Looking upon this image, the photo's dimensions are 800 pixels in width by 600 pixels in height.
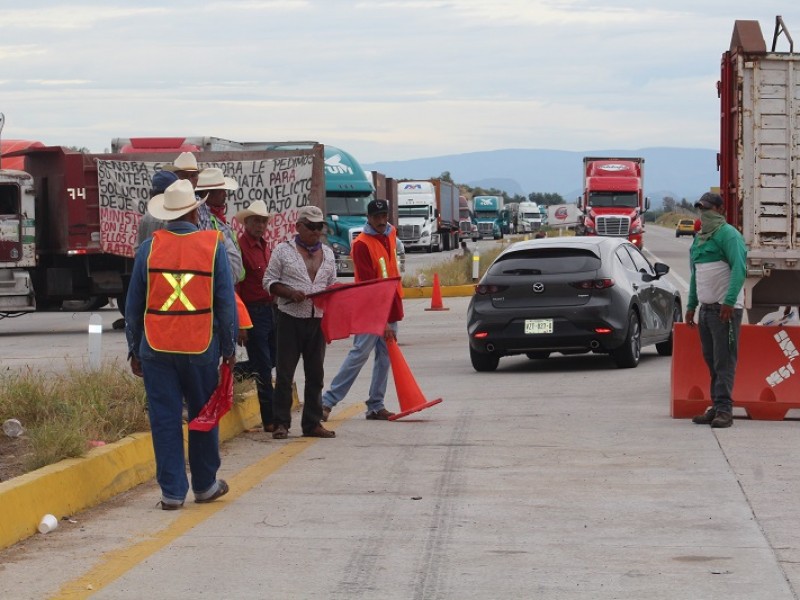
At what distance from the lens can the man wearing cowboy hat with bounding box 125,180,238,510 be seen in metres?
8.65

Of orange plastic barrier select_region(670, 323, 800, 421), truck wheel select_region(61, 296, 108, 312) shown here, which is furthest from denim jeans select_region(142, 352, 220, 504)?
truck wheel select_region(61, 296, 108, 312)

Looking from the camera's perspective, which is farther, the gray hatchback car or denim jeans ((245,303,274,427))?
the gray hatchback car

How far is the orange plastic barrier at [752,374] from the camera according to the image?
12852 millimetres

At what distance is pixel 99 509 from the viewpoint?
351 inches

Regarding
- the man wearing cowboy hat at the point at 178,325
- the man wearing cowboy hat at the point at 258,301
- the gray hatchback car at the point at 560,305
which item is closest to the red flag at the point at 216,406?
the man wearing cowboy hat at the point at 178,325

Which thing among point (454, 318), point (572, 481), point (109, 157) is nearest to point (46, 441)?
point (572, 481)

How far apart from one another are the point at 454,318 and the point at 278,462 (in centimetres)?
1714

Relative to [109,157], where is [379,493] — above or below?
below

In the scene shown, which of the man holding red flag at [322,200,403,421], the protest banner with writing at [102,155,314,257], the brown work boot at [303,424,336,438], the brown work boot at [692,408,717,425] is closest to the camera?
the brown work boot at [303,424,336,438]

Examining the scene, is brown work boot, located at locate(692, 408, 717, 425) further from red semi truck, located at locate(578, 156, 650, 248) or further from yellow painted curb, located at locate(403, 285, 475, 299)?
red semi truck, located at locate(578, 156, 650, 248)

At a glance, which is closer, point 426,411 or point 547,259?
point 426,411

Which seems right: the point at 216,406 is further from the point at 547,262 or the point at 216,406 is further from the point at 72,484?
the point at 547,262

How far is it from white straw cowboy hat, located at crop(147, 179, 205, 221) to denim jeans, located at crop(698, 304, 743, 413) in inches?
199

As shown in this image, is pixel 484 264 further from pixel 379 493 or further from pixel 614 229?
pixel 379 493
